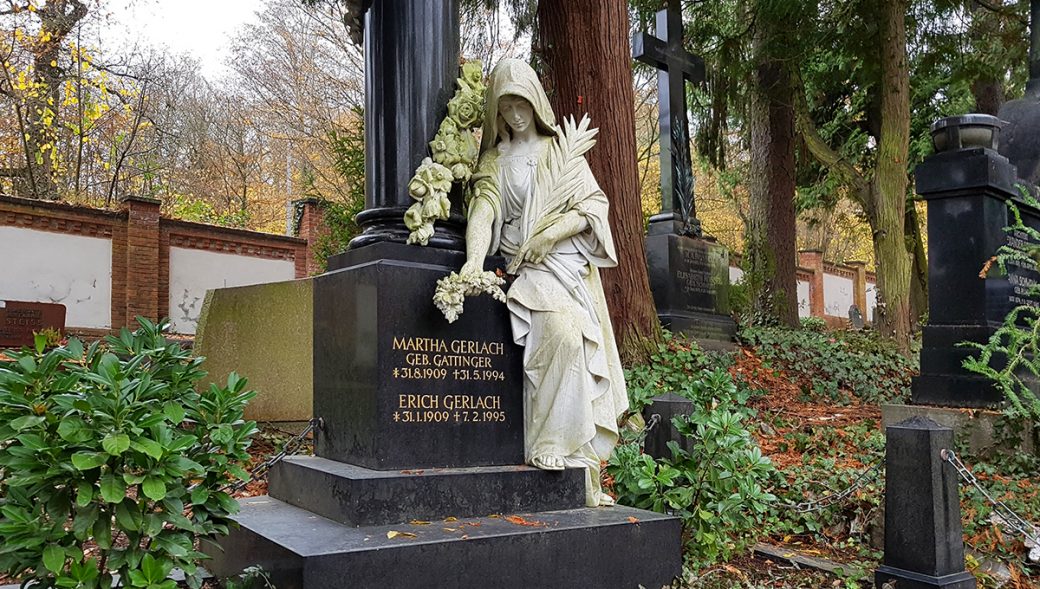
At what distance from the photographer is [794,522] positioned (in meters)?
5.21

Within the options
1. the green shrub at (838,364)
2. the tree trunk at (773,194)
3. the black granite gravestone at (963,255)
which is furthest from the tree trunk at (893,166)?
the black granite gravestone at (963,255)

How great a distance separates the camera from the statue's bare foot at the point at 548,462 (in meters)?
4.24

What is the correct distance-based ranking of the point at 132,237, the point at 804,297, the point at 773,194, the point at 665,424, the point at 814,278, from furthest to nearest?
the point at 814,278 → the point at 804,297 → the point at 132,237 → the point at 773,194 → the point at 665,424

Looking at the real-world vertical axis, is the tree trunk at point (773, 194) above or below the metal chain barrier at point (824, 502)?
above

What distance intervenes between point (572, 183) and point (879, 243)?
9.09m

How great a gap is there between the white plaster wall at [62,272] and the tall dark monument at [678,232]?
10723mm

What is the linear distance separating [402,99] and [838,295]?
28926 millimetres

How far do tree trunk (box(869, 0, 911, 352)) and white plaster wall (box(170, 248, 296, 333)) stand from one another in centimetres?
1231

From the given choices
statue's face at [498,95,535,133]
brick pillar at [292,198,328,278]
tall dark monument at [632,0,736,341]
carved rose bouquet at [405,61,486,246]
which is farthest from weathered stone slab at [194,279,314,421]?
brick pillar at [292,198,328,278]

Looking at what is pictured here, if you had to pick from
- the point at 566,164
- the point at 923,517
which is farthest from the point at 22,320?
the point at 923,517

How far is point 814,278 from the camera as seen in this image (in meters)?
29.2

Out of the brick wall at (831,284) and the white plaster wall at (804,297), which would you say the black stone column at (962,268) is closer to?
the brick wall at (831,284)

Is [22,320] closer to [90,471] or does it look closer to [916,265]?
[90,471]

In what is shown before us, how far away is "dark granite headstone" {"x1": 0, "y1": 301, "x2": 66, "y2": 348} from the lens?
13320 millimetres
